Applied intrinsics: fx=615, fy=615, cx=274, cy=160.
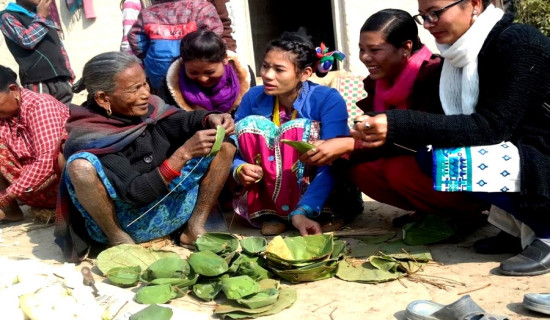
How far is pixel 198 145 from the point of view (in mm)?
3258

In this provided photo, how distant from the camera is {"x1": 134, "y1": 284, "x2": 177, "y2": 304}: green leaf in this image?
262 cm

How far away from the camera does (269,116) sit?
3643mm

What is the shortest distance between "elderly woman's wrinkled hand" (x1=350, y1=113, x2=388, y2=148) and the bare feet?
2746 millimetres

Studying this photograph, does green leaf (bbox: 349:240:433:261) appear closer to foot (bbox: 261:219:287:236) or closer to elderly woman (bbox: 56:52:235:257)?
foot (bbox: 261:219:287:236)

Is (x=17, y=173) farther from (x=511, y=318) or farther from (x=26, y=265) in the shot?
(x=511, y=318)

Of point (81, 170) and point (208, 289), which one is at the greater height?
point (81, 170)

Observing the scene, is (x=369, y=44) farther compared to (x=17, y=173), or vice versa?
(x=17, y=173)

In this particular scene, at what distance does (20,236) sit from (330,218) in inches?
79.7

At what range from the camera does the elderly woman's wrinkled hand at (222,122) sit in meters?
3.42

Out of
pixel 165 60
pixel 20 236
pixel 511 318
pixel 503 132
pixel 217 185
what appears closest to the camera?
pixel 511 318

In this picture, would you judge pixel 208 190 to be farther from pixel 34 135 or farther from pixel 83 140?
pixel 34 135

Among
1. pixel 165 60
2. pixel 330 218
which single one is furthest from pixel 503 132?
pixel 165 60

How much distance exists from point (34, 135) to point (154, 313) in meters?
1.91

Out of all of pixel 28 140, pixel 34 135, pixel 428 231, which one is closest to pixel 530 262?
pixel 428 231
